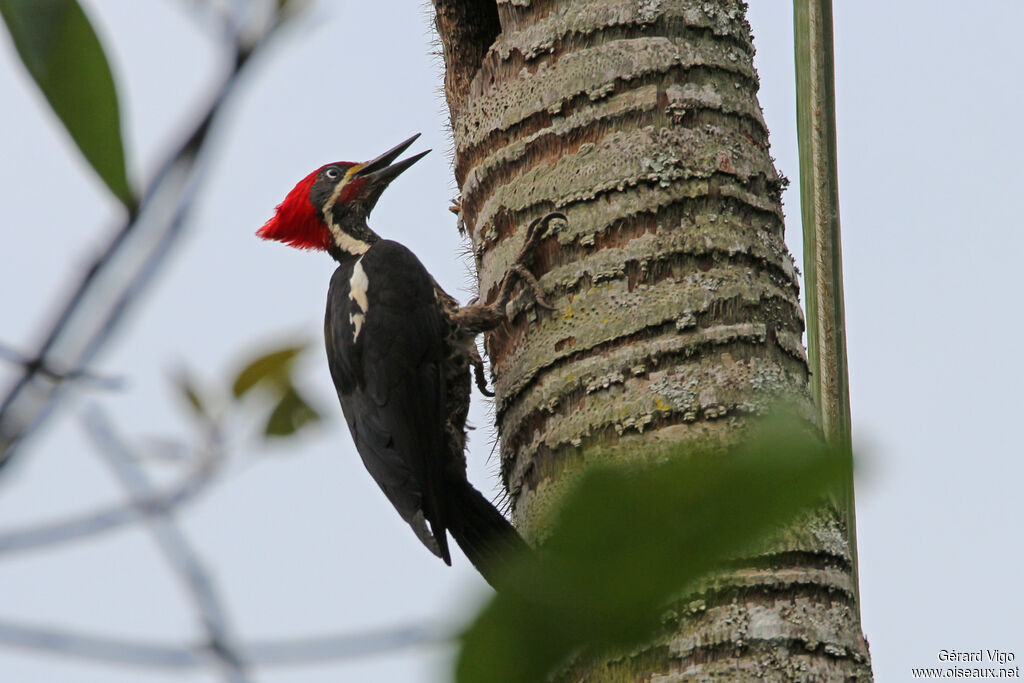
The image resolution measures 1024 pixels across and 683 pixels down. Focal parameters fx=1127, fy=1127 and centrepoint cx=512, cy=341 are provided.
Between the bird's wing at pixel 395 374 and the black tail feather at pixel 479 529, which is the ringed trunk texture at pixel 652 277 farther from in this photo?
the bird's wing at pixel 395 374

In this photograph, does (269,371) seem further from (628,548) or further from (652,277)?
(652,277)

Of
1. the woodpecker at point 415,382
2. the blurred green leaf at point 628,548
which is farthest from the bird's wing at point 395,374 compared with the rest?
the blurred green leaf at point 628,548

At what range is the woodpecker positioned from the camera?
8.91 feet

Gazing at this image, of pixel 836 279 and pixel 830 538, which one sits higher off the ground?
pixel 836 279

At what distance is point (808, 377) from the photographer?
2.28 meters

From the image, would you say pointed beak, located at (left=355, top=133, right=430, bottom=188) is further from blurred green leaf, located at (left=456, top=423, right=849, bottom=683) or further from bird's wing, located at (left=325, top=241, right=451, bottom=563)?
blurred green leaf, located at (left=456, top=423, right=849, bottom=683)

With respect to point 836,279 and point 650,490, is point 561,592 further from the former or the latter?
point 836,279

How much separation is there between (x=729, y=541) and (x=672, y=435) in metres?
1.57

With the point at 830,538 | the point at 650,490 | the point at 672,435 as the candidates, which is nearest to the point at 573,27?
the point at 672,435

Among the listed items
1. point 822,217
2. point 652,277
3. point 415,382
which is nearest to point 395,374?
point 415,382

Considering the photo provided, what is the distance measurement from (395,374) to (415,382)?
0.06 meters

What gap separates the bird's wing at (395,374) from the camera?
9.41 ft

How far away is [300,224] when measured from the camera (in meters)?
4.04

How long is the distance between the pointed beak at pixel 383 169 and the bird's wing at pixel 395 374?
577 mm
